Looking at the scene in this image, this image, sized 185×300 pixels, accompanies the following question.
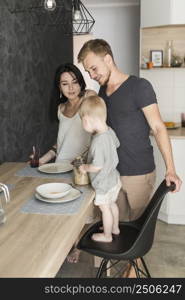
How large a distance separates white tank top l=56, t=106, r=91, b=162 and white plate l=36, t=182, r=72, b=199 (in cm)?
52

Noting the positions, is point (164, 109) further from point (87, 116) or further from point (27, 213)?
point (27, 213)

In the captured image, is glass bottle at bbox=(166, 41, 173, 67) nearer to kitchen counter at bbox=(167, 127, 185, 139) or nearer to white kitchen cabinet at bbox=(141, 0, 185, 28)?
white kitchen cabinet at bbox=(141, 0, 185, 28)

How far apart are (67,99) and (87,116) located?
762 mm

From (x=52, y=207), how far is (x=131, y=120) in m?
0.71

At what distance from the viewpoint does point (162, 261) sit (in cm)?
298

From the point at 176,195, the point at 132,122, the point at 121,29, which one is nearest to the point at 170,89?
the point at 176,195

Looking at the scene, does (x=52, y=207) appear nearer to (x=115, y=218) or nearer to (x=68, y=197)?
(x=68, y=197)

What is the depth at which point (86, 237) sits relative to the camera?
2074mm

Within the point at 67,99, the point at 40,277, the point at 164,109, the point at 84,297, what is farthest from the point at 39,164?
the point at 164,109

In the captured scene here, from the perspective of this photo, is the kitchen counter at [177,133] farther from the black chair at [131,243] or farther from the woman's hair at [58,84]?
the black chair at [131,243]

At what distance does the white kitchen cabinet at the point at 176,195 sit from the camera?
3.53 meters

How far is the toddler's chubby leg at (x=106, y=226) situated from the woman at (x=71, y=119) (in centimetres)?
59

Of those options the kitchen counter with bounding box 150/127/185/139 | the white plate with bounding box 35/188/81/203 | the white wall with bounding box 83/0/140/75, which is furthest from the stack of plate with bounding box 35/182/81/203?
the white wall with bounding box 83/0/140/75

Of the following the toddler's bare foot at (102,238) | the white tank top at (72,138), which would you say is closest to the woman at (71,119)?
the white tank top at (72,138)
